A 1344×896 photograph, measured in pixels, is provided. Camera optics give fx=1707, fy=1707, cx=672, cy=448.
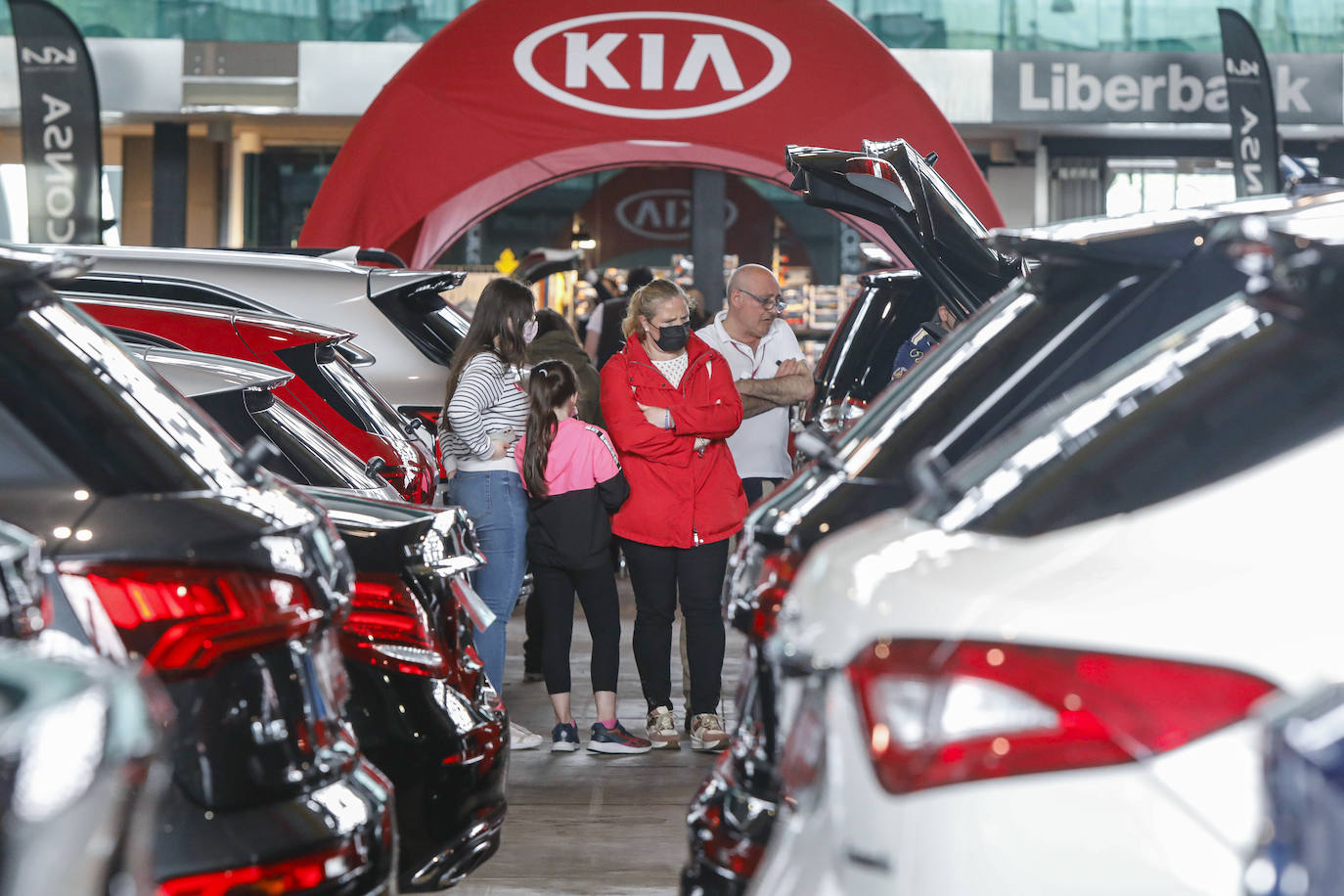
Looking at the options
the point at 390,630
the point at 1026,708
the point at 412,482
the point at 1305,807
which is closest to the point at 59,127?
the point at 412,482

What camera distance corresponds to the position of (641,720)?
300 inches

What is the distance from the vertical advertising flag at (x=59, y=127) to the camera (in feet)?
45.4

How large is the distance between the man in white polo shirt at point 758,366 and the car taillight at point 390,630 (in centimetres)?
359

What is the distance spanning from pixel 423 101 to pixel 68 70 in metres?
4.43

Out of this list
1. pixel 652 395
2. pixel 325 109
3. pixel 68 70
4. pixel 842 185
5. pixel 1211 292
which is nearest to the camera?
pixel 1211 292

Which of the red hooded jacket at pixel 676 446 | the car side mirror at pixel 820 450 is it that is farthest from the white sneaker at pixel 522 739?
the car side mirror at pixel 820 450

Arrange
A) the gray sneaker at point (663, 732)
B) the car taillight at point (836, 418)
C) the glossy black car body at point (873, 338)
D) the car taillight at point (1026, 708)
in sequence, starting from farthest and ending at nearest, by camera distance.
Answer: the glossy black car body at point (873, 338), the gray sneaker at point (663, 732), the car taillight at point (836, 418), the car taillight at point (1026, 708)

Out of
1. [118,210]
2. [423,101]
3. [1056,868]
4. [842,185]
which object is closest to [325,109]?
[118,210]

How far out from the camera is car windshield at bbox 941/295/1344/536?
203 centimetres

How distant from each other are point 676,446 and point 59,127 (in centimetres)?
920

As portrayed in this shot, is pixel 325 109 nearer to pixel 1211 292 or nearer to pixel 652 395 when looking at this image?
pixel 652 395

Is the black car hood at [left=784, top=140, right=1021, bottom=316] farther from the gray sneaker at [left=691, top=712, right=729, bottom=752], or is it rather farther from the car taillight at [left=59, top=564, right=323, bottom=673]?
the car taillight at [left=59, top=564, right=323, bottom=673]

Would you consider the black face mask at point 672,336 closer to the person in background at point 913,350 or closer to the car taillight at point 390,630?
the person in background at point 913,350

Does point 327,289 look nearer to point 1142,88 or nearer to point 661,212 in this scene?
point 661,212
